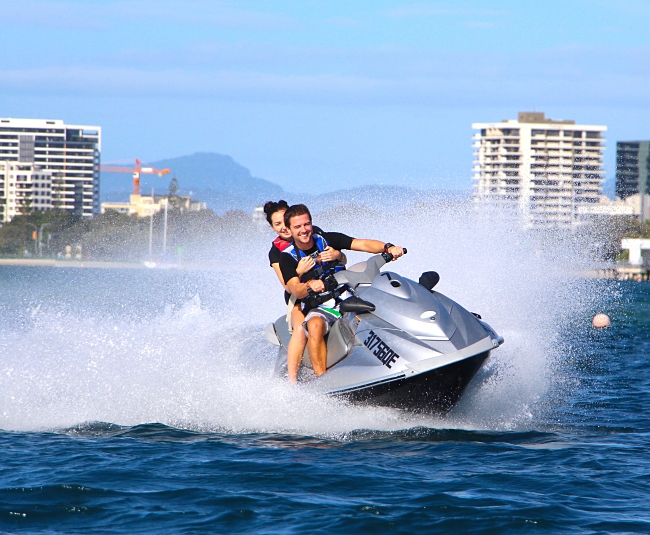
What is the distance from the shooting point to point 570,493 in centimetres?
527

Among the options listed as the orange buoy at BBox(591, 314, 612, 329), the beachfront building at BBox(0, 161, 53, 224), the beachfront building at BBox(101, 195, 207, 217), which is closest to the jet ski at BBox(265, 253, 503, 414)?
the orange buoy at BBox(591, 314, 612, 329)

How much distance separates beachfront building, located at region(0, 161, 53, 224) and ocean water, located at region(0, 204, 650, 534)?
14321cm

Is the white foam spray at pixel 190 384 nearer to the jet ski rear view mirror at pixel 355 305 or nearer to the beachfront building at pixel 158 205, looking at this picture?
the jet ski rear view mirror at pixel 355 305

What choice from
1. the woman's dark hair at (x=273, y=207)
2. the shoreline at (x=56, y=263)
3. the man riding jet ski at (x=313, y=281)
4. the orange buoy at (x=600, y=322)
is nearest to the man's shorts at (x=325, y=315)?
the man riding jet ski at (x=313, y=281)

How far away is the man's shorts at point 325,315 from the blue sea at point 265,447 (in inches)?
20.4

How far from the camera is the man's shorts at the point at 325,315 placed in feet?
21.7

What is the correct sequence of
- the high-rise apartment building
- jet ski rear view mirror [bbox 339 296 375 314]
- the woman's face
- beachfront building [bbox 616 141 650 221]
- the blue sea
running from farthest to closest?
the high-rise apartment building, beachfront building [bbox 616 141 650 221], the woman's face, jet ski rear view mirror [bbox 339 296 375 314], the blue sea

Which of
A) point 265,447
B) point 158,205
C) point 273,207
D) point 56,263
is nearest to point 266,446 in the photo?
point 265,447

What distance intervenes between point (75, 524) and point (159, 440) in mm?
1780

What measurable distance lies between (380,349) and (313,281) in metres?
0.63

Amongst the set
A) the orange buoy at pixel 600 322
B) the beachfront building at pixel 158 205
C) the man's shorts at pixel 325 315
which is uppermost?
the beachfront building at pixel 158 205

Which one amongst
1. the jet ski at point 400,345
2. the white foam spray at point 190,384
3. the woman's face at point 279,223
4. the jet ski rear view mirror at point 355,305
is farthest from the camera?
the woman's face at point 279,223

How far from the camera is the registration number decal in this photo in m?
6.21

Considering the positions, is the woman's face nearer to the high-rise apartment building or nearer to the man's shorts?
the man's shorts
